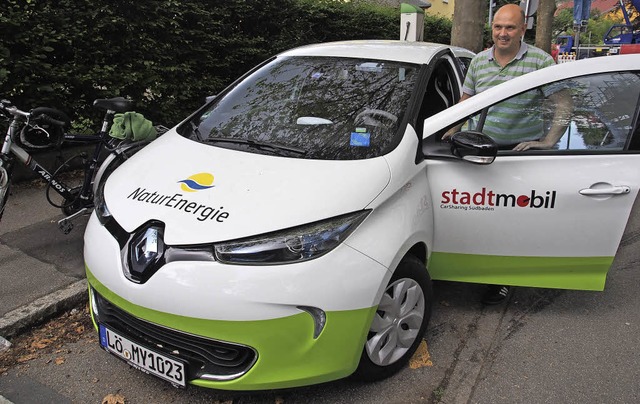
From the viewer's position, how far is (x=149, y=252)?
224 centimetres

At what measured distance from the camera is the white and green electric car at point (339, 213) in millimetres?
2152

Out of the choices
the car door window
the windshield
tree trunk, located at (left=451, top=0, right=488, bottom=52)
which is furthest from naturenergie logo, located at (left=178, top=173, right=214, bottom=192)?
tree trunk, located at (left=451, top=0, right=488, bottom=52)

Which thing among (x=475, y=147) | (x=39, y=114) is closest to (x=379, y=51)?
(x=475, y=147)

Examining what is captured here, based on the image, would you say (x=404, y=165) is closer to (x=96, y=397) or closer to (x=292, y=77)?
(x=292, y=77)

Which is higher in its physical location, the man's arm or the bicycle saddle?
the man's arm

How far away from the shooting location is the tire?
2455 mm

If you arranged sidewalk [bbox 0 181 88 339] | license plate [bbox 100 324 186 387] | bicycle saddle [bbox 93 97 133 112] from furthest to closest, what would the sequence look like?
bicycle saddle [bbox 93 97 133 112] → sidewalk [bbox 0 181 88 339] → license plate [bbox 100 324 186 387]

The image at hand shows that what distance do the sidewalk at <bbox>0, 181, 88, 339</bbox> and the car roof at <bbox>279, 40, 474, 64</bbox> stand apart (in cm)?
221

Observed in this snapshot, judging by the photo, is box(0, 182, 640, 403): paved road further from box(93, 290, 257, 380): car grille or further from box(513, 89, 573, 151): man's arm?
box(513, 89, 573, 151): man's arm

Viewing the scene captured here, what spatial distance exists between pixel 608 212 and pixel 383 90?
1450mm

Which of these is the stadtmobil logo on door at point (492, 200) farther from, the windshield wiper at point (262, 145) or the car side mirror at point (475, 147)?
the windshield wiper at point (262, 145)

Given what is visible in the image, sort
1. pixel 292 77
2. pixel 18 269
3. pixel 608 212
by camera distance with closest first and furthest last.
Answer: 1. pixel 608 212
2. pixel 292 77
3. pixel 18 269

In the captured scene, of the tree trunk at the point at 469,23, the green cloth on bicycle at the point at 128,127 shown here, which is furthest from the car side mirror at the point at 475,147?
the tree trunk at the point at 469,23

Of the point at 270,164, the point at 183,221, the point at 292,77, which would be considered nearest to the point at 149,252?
the point at 183,221
